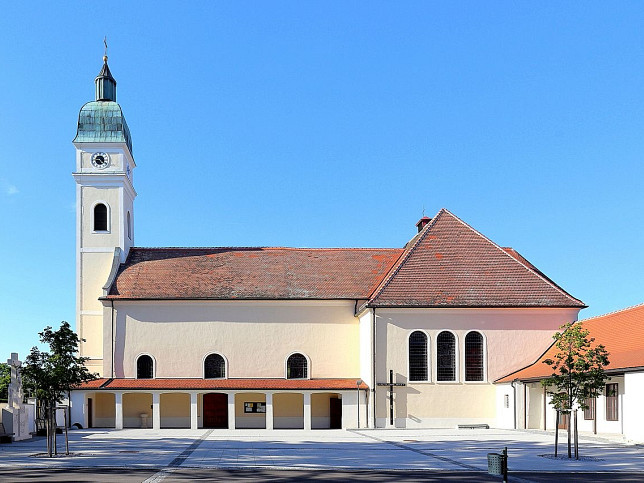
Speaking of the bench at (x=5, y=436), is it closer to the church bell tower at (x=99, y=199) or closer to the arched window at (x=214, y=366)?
the arched window at (x=214, y=366)

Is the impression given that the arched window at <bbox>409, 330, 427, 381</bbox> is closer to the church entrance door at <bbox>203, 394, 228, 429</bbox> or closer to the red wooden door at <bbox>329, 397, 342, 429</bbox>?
the red wooden door at <bbox>329, 397, 342, 429</bbox>

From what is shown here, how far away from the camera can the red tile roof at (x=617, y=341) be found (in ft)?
105

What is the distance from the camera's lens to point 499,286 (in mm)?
44969

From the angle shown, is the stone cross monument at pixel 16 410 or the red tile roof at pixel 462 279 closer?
the stone cross monument at pixel 16 410

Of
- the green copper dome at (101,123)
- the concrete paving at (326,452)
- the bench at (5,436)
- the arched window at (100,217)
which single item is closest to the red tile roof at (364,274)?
the arched window at (100,217)

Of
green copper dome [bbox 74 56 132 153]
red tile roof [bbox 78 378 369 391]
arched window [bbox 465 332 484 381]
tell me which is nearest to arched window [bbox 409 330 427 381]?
arched window [bbox 465 332 484 381]

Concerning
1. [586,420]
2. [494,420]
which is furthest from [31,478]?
[494,420]

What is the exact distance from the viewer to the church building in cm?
4400

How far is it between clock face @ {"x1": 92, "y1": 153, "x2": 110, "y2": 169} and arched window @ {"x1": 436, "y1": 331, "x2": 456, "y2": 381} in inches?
955

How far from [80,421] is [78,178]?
15847 mm

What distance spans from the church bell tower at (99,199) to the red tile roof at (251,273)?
1769mm

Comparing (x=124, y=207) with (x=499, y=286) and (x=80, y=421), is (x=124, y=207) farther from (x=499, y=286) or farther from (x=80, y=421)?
(x=499, y=286)

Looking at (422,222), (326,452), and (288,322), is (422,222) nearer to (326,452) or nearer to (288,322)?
(288,322)

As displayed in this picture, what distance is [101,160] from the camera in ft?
171
